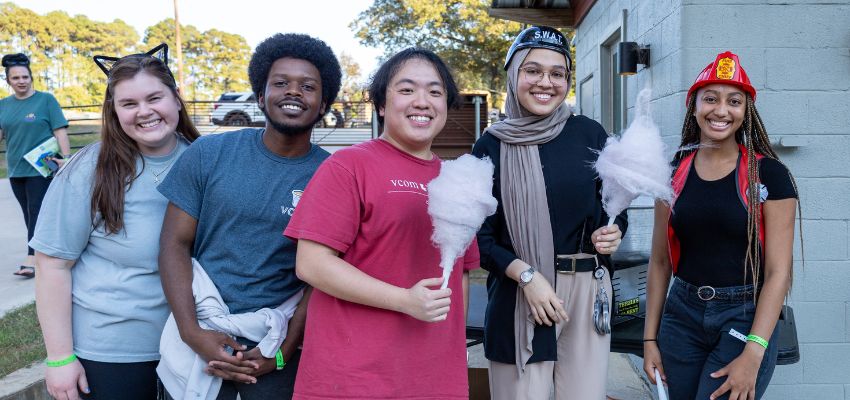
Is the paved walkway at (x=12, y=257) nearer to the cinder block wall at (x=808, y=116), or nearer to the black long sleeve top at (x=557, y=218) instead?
the black long sleeve top at (x=557, y=218)

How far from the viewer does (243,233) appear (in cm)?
202

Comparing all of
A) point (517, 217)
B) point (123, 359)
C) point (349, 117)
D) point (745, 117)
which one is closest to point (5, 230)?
point (123, 359)

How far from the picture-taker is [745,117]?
231cm

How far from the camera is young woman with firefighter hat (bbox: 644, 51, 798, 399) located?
2168 mm

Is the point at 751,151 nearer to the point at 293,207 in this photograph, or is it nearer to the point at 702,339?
the point at 702,339

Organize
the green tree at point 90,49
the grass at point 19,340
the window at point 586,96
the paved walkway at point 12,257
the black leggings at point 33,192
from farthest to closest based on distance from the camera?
the green tree at point 90,49, the window at point 586,96, the black leggings at point 33,192, the paved walkway at point 12,257, the grass at point 19,340

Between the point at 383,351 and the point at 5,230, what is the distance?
989 centimetres

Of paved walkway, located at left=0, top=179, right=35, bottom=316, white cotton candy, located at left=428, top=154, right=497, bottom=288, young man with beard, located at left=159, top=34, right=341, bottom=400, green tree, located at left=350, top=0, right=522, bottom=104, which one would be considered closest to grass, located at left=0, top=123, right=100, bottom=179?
paved walkway, located at left=0, top=179, right=35, bottom=316

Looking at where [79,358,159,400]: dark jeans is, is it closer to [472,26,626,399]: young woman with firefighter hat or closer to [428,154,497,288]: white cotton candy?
[428,154,497,288]: white cotton candy

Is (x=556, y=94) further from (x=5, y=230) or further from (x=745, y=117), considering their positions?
(x=5, y=230)

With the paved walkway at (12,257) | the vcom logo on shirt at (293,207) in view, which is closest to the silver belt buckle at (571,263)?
the vcom logo on shirt at (293,207)

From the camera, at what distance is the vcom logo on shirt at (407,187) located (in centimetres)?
181

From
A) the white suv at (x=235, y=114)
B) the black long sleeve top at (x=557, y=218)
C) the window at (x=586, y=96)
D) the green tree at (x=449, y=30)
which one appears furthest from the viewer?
the green tree at (x=449, y=30)

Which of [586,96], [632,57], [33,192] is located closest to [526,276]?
[632,57]
